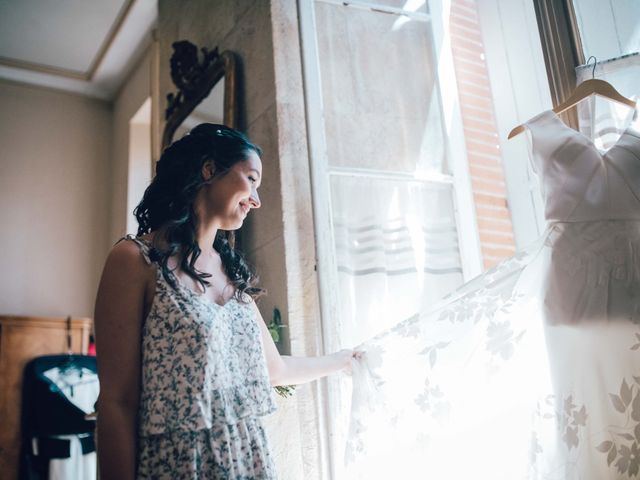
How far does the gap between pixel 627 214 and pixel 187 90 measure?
2270mm

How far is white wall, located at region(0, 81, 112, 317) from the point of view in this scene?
460 cm

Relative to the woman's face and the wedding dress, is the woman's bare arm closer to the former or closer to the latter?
the woman's face

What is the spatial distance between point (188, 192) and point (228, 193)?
98mm

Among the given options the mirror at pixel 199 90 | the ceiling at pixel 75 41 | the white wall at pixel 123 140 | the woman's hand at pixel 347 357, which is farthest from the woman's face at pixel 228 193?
the white wall at pixel 123 140

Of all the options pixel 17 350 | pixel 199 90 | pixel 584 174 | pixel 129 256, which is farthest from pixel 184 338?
pixel 17 350

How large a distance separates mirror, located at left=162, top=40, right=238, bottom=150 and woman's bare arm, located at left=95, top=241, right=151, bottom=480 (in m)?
1.26

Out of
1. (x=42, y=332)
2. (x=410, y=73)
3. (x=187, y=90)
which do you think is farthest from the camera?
(x=42, y=332)

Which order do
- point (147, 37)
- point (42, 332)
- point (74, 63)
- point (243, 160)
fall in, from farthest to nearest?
point (74, 63) < point (147, 37) < point (42, 332) < point (243, 160)

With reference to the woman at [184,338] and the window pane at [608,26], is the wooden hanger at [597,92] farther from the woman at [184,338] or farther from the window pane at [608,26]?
the woman at [184,338]

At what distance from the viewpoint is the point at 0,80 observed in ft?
15.9

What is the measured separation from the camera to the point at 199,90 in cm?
291

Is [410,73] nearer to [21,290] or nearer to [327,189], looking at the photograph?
[327,189]

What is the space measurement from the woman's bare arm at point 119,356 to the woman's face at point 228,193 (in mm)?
250

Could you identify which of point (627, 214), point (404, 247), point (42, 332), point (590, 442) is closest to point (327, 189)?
point (404, 247)
